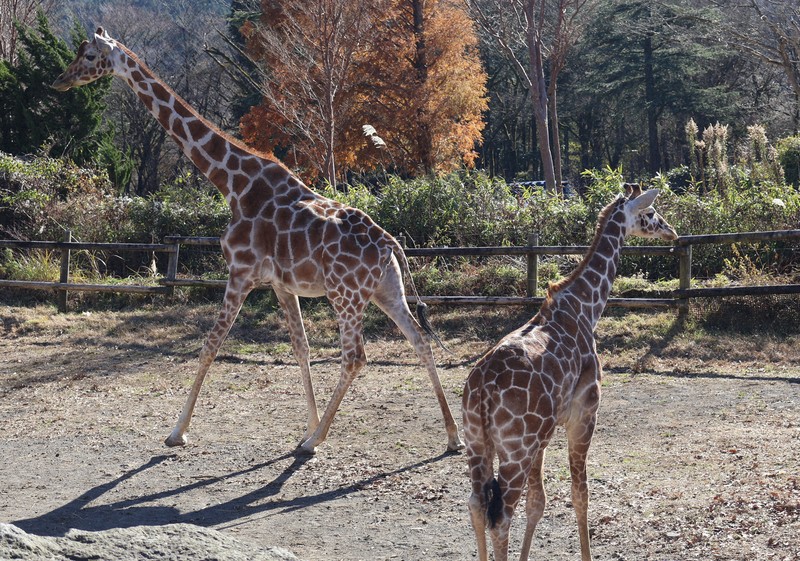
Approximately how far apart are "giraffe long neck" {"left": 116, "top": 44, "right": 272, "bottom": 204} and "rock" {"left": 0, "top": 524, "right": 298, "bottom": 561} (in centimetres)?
473

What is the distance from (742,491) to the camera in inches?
233

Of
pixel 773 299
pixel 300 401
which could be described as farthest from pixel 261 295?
pixel 773 299

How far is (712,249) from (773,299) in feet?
5.89

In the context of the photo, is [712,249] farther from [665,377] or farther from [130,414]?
[130,414]

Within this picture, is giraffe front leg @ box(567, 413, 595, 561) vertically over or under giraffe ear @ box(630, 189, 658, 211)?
under

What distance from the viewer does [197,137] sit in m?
8.66

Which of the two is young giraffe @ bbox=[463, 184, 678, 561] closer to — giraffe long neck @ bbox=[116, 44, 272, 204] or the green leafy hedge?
giraffe long neck @ bbox=[116, 44, 272, 204]

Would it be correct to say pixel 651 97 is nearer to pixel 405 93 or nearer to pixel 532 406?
pixel 405 93

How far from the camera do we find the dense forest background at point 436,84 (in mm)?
20531

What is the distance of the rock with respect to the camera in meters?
3.50

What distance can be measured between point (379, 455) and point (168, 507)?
1846 mm

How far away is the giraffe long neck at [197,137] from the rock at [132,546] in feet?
15.5

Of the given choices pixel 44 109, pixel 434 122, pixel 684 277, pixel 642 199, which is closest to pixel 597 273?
pixel 642 199

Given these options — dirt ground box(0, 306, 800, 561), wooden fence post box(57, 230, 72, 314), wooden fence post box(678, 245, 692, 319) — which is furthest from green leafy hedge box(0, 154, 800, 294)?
dirt ground box(0, 306, 800, 561)
